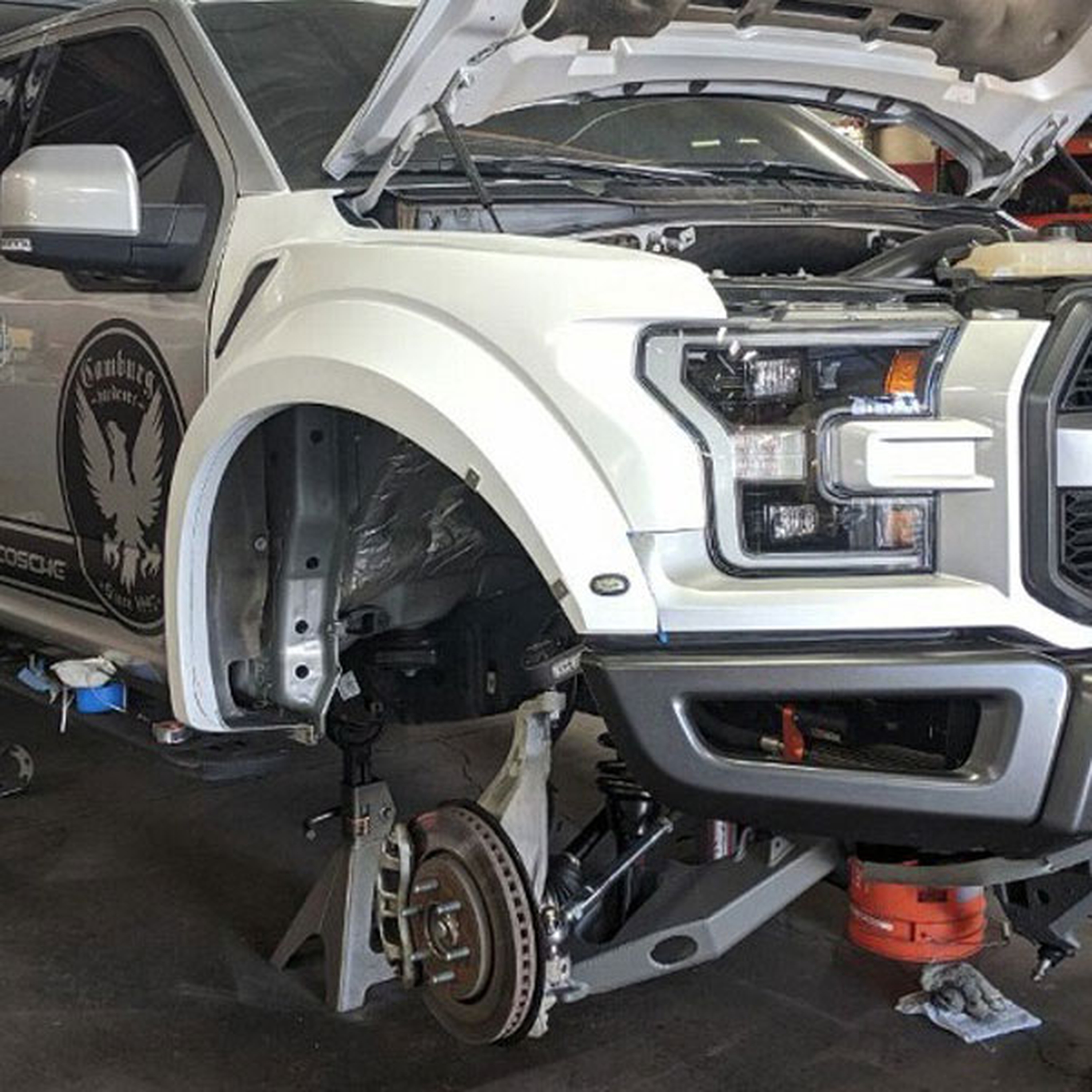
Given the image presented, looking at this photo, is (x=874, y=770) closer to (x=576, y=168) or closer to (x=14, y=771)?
(x=576, y=168)

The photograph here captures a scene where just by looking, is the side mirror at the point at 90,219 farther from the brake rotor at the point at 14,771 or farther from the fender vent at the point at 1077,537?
the brake rotor at the point at 14,771

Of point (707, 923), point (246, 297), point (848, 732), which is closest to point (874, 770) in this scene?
point (848, 732)

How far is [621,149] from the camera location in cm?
314

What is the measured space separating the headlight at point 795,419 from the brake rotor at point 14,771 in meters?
2.92

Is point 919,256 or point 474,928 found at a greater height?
point 919,256

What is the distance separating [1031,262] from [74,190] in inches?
63.7

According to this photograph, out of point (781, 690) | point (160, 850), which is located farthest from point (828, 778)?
point (160, 850)

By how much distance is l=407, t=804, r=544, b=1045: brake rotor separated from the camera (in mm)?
2340

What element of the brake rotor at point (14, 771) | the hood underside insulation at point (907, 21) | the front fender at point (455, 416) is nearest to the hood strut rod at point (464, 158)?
the hood underside insulation at point (907, 21)

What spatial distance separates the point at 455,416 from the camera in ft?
6.63

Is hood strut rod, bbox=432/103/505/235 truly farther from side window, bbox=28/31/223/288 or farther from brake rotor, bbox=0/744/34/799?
brake rotor, bbox=0/744/34/799

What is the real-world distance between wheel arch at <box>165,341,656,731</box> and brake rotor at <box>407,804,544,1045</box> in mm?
586

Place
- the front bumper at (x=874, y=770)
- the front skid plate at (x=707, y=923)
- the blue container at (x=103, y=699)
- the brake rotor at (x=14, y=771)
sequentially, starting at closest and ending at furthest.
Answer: the front bumper at (x=874, y=770) < the front skid plate at (x=707, y=923) < the blue container at (x=103, y=699) < the brake rotor at (x=14, y=771)

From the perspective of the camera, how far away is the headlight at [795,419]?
76.6 inches
